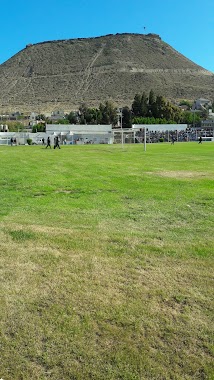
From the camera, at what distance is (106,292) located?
14.3 feet

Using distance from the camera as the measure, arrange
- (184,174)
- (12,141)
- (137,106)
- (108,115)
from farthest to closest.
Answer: (137,106) < (108,115) < (12,141) < (184,174)

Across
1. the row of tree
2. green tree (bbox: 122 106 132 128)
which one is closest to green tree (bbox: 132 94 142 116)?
the row of tree

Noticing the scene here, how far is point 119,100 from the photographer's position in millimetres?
162125

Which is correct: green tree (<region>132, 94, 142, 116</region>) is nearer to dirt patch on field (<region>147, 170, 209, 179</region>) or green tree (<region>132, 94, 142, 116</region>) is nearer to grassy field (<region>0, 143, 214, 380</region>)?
dirt patch on field (<region>147, 170, 209, 179</region>)

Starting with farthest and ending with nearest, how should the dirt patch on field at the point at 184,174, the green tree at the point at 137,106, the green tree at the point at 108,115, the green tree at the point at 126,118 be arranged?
the green tree at the point at 137,106 < the green tree at the point at 108,115 < the green tree at the point at 126,118 < the dirt patch on field at the point at 184,174

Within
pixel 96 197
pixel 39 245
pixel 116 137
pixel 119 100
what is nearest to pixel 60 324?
pixel 39 245

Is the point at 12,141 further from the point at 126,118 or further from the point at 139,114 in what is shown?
the point at 139,114

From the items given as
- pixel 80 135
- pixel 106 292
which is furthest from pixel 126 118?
→ pixel 106 292

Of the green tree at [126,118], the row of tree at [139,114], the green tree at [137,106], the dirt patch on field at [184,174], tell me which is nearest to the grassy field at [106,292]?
the dirt patch on field at [184,174]

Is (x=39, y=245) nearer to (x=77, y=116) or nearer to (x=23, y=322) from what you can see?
(x=23, y=322)

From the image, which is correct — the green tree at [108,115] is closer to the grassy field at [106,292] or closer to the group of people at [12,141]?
the group of people at [12,141]

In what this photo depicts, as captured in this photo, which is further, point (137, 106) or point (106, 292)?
point (137, 106)

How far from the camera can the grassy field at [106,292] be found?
3.23m

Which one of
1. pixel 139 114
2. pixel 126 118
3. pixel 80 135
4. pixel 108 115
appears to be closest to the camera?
pixel 80 135
